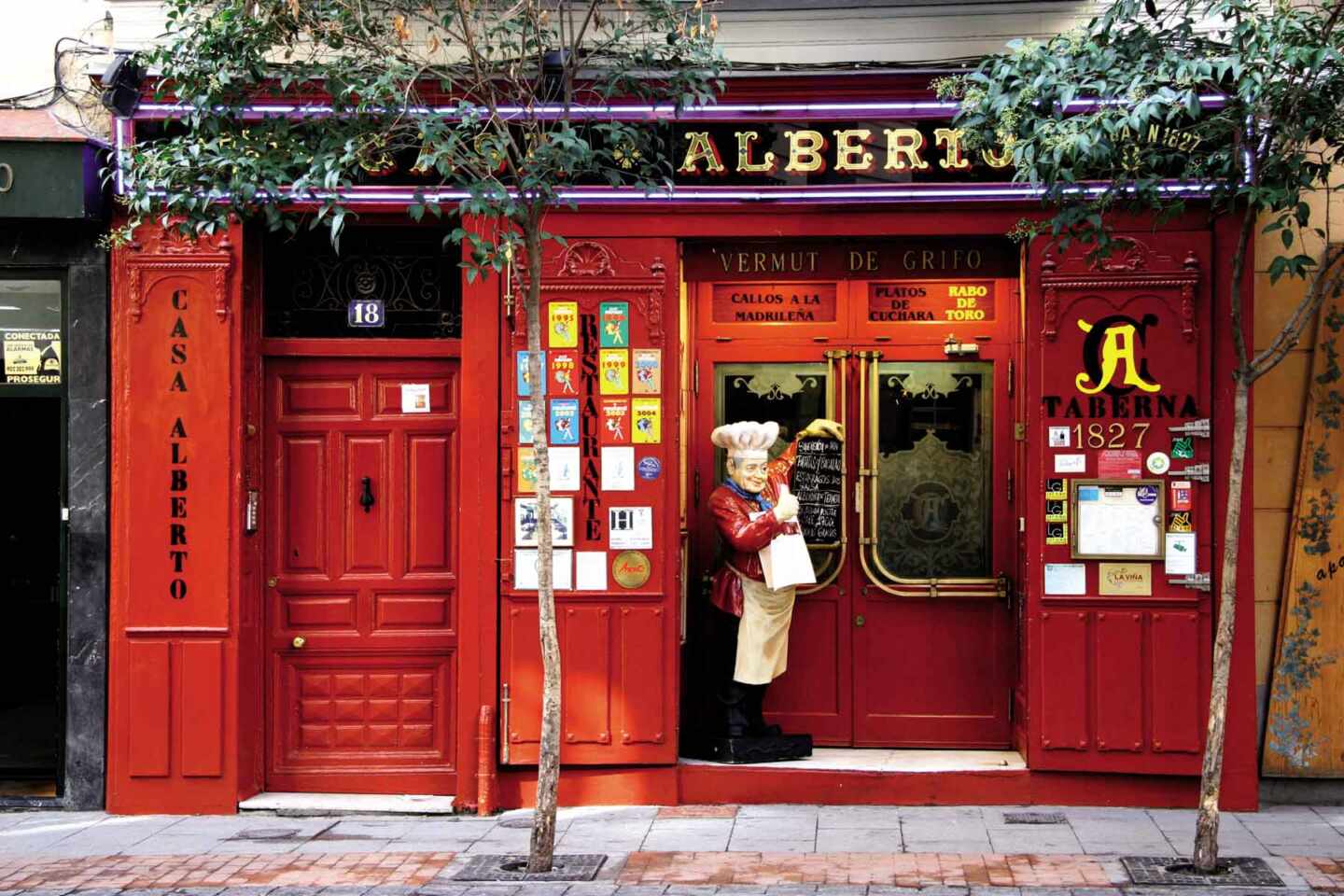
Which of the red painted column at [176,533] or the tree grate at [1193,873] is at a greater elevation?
the red painted column at [176,533]

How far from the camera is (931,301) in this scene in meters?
10.6

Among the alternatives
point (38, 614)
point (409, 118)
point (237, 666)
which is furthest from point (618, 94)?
point (38, 614)

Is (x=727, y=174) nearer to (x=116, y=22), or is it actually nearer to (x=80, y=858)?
(x=116, y=22)

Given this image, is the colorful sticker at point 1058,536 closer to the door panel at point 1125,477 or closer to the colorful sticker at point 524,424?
the door panel at point 1125,477

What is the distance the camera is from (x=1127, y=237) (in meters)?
9.68

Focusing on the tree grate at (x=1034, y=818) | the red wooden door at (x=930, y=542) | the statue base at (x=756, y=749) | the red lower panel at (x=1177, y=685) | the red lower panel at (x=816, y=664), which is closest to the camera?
the tree grate at (x=1034, y=818)

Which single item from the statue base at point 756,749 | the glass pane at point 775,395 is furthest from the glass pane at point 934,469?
the statue base at point 756,749

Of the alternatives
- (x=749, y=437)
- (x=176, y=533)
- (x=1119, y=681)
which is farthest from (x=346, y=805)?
(x=1119, y=681)

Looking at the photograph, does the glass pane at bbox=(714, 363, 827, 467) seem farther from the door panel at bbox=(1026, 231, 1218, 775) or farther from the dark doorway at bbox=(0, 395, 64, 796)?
the dark doorway at bbox=(0, 395, 64, 796)

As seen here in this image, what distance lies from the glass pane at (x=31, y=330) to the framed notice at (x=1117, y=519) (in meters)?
6.27

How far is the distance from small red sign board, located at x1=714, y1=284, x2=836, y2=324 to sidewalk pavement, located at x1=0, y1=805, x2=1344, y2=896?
123 inches

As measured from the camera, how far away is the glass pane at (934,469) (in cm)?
1061

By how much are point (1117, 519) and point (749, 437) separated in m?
2.25

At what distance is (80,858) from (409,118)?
4.38 meters
